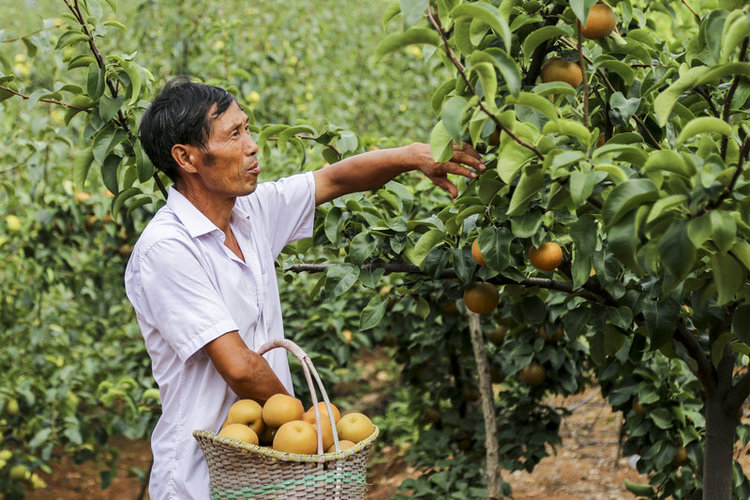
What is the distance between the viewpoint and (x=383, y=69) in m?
6.40

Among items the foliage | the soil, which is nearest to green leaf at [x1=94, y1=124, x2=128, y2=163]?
the foliage

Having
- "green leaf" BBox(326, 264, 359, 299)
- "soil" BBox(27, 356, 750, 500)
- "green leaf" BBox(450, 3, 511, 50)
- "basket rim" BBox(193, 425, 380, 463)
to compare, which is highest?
"green leaf" BBox(450, 3, 511, 50)

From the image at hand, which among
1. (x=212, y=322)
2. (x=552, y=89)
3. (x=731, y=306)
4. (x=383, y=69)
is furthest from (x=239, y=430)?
(x=383, y=69)

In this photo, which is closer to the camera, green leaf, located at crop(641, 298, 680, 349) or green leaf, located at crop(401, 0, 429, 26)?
green leaf, located at crop(401, 0, 429, 26)

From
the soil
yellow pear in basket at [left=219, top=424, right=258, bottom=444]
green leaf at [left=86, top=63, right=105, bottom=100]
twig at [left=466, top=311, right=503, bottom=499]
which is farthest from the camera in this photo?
the soil

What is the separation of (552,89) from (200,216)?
Result: 2.57 ft

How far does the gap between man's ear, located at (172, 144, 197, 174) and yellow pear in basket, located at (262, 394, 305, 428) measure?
0.56m

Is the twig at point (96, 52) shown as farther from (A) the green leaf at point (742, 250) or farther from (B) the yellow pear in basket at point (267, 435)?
(A) the green leaf at point (742, 250)

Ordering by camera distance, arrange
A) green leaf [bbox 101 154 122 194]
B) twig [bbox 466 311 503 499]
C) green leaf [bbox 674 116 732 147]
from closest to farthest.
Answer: green leaf [bbox 674 116 732 147]
green leaf [bbox 101 154 122 194]
twig [bbox 466 311 503 499]

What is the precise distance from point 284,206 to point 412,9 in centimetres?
88

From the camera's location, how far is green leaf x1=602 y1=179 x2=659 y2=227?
1171 mm

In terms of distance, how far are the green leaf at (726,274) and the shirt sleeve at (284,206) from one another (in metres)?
1.02

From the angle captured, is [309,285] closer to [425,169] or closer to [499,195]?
[425,169]

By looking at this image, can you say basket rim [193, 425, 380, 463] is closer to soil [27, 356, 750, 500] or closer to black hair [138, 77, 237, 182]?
black hair [138, 77, 237, 182]
